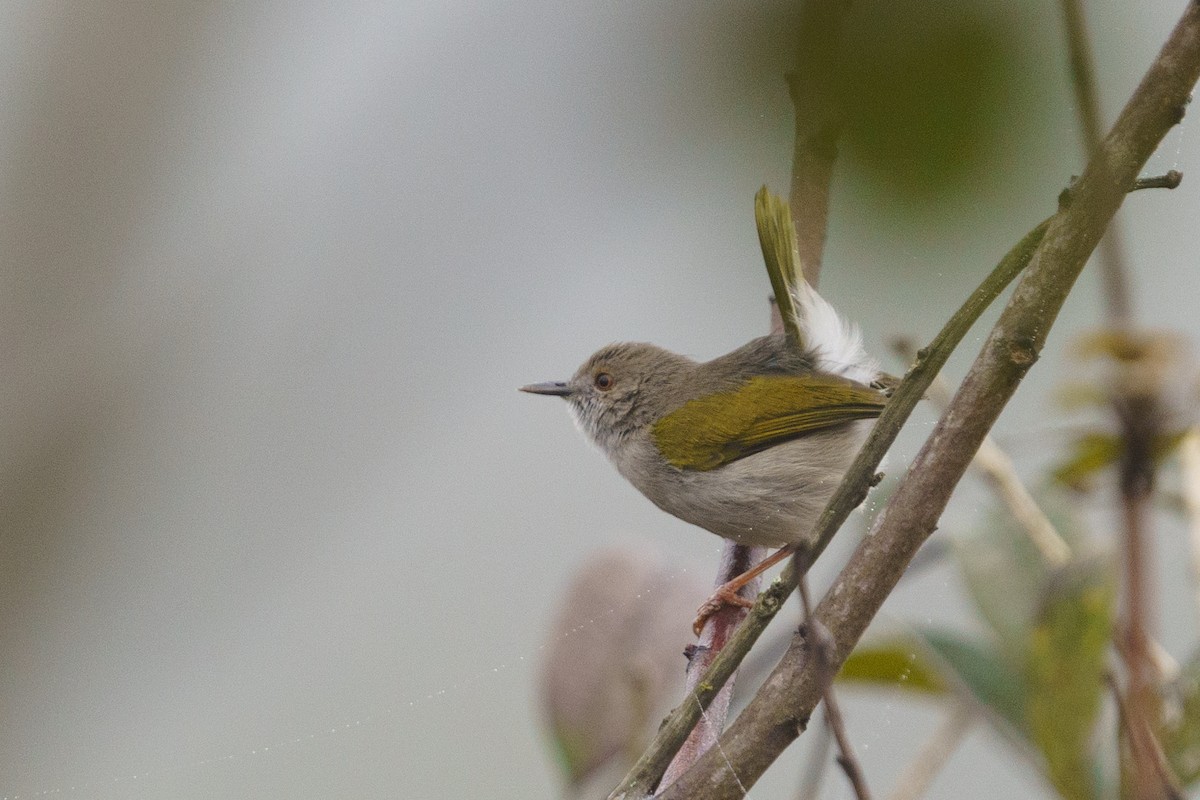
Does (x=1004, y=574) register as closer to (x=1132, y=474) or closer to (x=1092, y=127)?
(x=1132, y=474)

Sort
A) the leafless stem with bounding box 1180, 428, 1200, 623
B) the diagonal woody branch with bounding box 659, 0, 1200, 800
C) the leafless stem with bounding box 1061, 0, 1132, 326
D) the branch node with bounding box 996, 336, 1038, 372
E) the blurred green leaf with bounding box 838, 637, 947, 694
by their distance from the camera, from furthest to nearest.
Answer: the blurred green leaf with bounding box 838, 637, 947, 694 < the leafless stem with bounding box 1180, 428, 1200, 623 < the branch node with bounding box 996, 336, 1038, 372 < the diagonal woody branch with bounding box 659, 0, 1200, 800 < the leafless stem with bounding box 1061, 0, 1132, 326

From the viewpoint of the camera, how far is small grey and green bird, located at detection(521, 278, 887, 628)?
7.52ft

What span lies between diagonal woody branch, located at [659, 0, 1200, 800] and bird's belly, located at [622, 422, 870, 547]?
118 cm

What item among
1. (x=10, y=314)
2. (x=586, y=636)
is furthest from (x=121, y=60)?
(x=586, y=636)

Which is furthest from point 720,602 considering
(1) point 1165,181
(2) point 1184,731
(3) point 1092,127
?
(3) point 1092,127

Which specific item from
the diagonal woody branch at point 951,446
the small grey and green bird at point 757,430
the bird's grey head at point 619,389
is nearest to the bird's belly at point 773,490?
the small grey and green bird at point 757,430

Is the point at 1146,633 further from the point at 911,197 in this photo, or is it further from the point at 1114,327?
the point at 911,197

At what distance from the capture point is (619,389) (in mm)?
2910

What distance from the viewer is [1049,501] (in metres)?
1.61

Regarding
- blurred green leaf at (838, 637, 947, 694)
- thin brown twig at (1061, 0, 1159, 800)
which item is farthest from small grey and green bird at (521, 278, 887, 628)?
thin brown twig at (1061, 0, 1159, 800)

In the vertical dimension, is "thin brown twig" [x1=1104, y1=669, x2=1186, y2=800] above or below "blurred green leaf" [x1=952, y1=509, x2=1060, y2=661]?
above

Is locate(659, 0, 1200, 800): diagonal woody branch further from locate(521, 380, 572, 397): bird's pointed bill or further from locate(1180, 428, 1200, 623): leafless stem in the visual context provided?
locate(521, 380, 572, 397): bird's pointed bill

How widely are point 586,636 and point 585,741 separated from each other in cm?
17

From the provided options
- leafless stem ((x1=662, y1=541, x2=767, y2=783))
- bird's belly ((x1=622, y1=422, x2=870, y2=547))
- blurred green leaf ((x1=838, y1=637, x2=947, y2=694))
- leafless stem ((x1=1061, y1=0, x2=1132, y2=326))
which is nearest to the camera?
leafless stem ((x1=1061, y1=0, x2=1132, y2=326))
